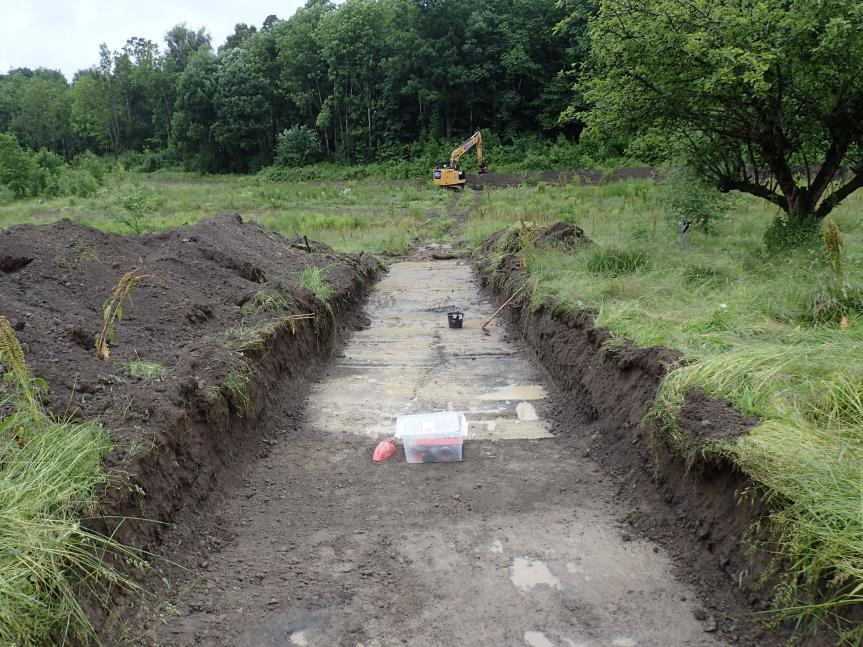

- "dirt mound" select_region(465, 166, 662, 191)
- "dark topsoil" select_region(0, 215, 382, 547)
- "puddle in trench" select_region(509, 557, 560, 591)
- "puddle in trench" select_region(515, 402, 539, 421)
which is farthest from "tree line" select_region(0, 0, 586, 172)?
"puddle in trench" select_region(509, 557, 560, 591)

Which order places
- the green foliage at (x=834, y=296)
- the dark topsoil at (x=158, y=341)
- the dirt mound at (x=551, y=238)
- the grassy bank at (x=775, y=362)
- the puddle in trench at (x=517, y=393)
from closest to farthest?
the grassy bank at (x=775, y=362), the dark topsoil at (x=158, y=341), the green foliage at (x=834, y=296), the puddle in trench at (x=517, y=393), the dirt mound at (x=551, y=238)

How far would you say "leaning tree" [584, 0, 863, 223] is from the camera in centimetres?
755

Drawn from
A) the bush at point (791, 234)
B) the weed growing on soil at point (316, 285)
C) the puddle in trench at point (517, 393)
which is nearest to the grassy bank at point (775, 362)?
the bush at point (791, 234)

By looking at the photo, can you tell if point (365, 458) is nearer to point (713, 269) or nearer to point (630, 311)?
point (630, 311)

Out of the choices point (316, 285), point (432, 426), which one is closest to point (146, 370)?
point (432, 426)

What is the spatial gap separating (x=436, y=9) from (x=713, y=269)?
4318cm

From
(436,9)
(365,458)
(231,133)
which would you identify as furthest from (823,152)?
(231,133)

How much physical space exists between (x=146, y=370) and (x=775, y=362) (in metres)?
4.12

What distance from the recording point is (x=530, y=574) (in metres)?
3.10

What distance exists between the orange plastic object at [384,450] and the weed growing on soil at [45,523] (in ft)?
6.15

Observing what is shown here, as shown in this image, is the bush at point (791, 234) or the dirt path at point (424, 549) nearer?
the dirt path at point (424, 549)

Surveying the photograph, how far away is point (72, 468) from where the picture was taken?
285cm

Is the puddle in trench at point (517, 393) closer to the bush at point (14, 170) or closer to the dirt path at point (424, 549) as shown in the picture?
the dirt path at point (424, 549)

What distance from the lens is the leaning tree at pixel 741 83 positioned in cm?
755
